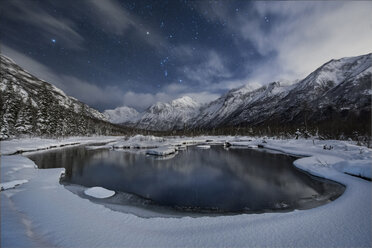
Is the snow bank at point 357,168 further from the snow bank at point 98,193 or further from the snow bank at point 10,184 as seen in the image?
the snow bank at point 10,184

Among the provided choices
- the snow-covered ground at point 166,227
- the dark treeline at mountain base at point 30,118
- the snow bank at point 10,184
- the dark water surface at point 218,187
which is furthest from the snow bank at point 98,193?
the dark treeline at mountain base at point 30,118

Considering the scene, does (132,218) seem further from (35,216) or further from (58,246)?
(35,216)

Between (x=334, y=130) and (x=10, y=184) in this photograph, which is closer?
(x=10, y=184)

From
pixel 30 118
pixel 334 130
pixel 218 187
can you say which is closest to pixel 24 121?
pixel 30 118


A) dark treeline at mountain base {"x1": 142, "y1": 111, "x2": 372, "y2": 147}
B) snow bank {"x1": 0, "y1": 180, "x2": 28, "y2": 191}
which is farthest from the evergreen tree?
dark treeline at mountain base {"x1": 142, "y1": 111, "x2": 372, "y2": 147}

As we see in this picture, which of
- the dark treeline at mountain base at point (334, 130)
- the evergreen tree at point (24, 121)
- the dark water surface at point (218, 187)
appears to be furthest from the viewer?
the dark treeline at mountain base at point (334, 130)

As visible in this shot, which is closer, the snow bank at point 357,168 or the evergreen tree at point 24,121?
the snow bank at point 357,168

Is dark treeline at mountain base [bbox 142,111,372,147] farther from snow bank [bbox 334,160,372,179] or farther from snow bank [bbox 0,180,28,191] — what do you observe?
snow bank [bbox 0,180,28,191]

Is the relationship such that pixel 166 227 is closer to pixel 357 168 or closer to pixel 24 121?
pixel 357 168

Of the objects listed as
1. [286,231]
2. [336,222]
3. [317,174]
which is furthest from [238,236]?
[317,174]

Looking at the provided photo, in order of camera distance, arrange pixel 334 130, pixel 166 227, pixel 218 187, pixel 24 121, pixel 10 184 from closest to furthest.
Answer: pixel 166 227 → pixel 10 184 → pixel 218 187 → pixel 24 121 → pixel 334 130

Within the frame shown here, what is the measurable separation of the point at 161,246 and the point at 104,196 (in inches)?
392

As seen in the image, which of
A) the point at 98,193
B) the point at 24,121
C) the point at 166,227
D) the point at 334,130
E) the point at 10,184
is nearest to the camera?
the point at 166,227

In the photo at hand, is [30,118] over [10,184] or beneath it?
over
